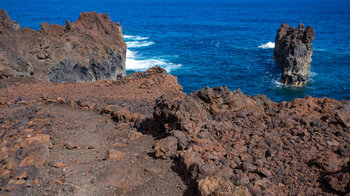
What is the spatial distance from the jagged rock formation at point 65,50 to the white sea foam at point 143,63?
13.0 meters

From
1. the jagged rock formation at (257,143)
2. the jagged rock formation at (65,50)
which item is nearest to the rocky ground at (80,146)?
the jagged rock formation at (257,143)

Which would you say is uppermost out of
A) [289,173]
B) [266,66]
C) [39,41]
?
[39,41]

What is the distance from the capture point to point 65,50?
25.8 metres

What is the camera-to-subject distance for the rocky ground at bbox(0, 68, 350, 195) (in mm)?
7129

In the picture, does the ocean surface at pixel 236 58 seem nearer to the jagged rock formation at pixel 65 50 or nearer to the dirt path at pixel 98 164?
the jagged rock formation at pixel 65 50

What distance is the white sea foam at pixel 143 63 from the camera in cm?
4703

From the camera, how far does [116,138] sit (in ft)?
35.2

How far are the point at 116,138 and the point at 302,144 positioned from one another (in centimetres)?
645

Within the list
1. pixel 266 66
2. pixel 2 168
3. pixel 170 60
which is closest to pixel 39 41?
pixel 2 168

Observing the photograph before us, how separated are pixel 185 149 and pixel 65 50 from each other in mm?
20924

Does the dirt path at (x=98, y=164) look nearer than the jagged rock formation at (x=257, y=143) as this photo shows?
No

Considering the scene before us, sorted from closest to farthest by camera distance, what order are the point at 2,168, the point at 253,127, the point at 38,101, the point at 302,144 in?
1. the point at 2,168
2. the point at 302,144
3. the point at 253,127
4. the point at 38,101

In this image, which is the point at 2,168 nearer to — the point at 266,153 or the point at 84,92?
the point at 266,153

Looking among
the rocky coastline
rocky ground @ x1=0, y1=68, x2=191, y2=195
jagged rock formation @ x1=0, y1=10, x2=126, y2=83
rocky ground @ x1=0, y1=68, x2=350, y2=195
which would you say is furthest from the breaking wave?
rocky ground @ x1=0, y1=68, x2=350, y2=195
